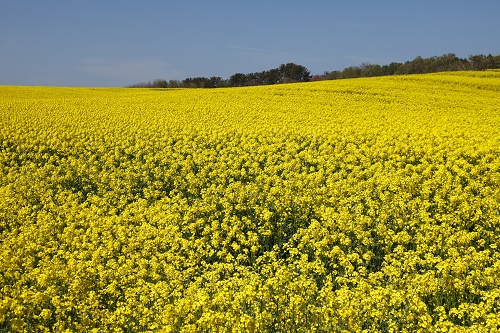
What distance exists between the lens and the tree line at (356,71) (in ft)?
213

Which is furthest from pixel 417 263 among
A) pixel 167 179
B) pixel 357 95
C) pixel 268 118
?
pixel 357 95

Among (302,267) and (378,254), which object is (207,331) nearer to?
(302,267)

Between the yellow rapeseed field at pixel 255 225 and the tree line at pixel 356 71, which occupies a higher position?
the tree line at pixel 356 71

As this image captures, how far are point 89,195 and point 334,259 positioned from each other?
8.18m

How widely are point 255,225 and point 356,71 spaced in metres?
67.5

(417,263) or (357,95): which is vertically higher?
(357,95)

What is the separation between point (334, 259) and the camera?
9016 millimetres

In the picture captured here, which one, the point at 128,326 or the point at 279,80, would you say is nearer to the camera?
the point at 128,326

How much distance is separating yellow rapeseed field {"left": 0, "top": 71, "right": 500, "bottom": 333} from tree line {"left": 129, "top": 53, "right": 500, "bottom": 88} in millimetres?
45734

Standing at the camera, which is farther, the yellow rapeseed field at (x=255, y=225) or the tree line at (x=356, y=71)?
the tree line at (x=356, y=71)

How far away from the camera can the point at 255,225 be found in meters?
10.7

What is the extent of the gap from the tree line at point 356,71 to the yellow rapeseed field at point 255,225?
45734mm

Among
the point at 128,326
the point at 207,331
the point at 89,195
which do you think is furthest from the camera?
the point at 89,195

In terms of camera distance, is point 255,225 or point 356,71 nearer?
point 255,225
